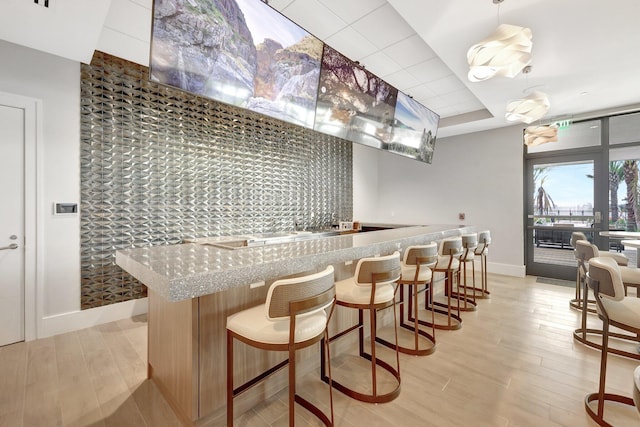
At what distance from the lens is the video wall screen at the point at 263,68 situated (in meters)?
1.73

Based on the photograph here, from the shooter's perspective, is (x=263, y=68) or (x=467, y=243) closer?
(x=263, y=68)


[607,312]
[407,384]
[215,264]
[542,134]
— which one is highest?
[542,134]

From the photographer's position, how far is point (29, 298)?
266 centimetres

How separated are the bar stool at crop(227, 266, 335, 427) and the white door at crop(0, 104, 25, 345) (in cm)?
275

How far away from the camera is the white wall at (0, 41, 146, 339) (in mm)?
2674

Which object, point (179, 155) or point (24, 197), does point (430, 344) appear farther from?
A: point (24, 197)

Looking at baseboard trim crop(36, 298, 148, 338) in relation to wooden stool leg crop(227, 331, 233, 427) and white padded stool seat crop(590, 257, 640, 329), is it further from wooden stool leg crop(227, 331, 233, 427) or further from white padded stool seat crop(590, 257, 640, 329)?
white padded stool seat crop(590, 257, 640, 329)

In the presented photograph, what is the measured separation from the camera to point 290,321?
1255mm

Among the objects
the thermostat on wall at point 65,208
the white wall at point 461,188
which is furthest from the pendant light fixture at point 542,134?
the thermostat on wall at point 65,208

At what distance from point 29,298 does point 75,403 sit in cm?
157

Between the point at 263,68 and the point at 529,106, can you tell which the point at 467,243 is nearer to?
the point at 529,106

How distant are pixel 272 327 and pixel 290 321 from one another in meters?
0.16

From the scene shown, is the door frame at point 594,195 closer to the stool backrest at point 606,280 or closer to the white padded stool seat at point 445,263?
the white padded stool seat at point 445,263

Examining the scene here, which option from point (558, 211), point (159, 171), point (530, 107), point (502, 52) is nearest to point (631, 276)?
point (530, 107)
